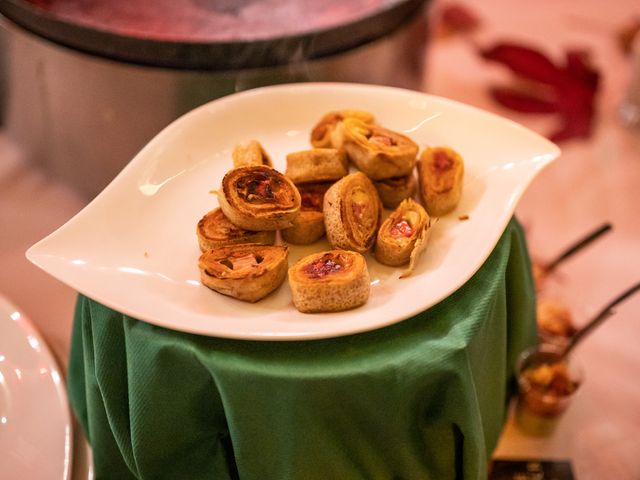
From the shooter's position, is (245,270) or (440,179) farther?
(440,179)

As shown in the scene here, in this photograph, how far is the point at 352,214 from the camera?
1.06 meters

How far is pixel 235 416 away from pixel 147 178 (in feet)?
1.41

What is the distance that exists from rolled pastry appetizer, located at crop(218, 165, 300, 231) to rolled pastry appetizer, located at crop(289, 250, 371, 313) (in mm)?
79

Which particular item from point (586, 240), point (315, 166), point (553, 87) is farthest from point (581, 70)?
point (315, 166)

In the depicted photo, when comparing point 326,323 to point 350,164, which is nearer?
point 326,323

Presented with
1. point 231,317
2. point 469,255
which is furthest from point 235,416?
point 469,255

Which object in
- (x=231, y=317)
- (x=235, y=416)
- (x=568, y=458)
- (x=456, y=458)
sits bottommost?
(x=568, y=458)

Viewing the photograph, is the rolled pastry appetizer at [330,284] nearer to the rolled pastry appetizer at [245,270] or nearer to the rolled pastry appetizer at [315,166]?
the rolled pastry appetizer at [245,270]

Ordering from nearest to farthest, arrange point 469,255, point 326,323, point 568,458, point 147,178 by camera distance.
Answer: point 326,323 < point 469,255 < point 147,178 < point 568,458

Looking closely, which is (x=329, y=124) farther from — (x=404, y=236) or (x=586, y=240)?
(x=586, y=240)

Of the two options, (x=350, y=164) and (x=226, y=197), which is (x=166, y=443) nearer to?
(x=226, y=197)

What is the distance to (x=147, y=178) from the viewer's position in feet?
3.79

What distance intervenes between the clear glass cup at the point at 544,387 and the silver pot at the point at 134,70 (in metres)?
0.83

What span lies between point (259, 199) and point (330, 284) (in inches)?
7.2
